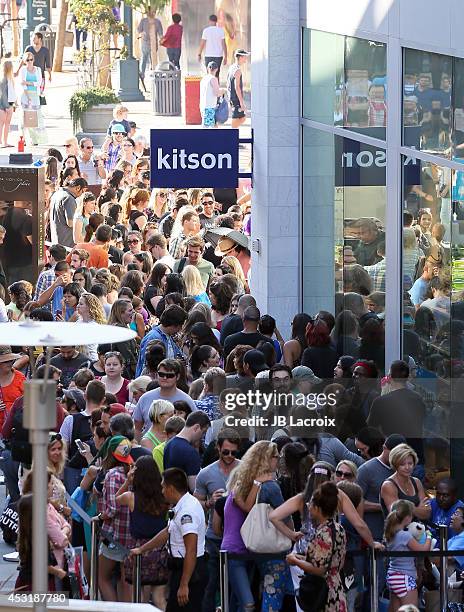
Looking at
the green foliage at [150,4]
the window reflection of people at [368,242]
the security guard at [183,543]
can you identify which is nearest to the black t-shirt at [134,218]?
the window reflection of people at [368,242]

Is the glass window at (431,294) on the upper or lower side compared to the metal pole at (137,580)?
upper

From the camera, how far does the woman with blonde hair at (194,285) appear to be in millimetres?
15938

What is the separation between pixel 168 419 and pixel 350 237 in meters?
5.66

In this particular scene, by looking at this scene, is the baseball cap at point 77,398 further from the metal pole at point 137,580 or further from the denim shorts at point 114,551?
the metal pole at point 137,580

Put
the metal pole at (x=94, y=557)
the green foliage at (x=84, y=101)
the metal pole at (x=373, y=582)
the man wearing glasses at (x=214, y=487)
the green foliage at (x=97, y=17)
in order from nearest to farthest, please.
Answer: the metal pole at (x=373, y=582) → the man wearing glasses at (x=214, y=487) → the metal pole at (x=94, y=557) → the green foliage at (x=84, y=101) → the green foliage at (x=97, y=17)

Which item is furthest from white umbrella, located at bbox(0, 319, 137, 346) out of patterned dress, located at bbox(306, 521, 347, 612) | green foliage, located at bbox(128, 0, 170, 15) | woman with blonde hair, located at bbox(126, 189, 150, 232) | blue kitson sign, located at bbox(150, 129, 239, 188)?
green foliage, located at bbox(128, 0, 170, 15)

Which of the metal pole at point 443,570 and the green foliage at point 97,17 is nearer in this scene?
the metal pole at point 443,570

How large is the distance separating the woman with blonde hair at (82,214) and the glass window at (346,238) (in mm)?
3225

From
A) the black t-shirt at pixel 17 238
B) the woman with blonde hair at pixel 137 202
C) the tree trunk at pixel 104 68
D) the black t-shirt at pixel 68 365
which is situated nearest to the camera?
the black t-shirt at pixel 68 365

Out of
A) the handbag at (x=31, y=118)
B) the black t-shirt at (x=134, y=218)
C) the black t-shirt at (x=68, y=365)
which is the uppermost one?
the handbag at (x=31, y=118)

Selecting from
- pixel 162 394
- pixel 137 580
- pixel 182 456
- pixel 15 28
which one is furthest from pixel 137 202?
pixel 15 28

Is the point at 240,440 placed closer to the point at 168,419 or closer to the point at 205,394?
the point at 168,419

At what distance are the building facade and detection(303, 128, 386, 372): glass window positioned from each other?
29 millimetres

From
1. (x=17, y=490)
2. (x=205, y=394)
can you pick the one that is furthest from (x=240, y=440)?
(x=17, y=490)
